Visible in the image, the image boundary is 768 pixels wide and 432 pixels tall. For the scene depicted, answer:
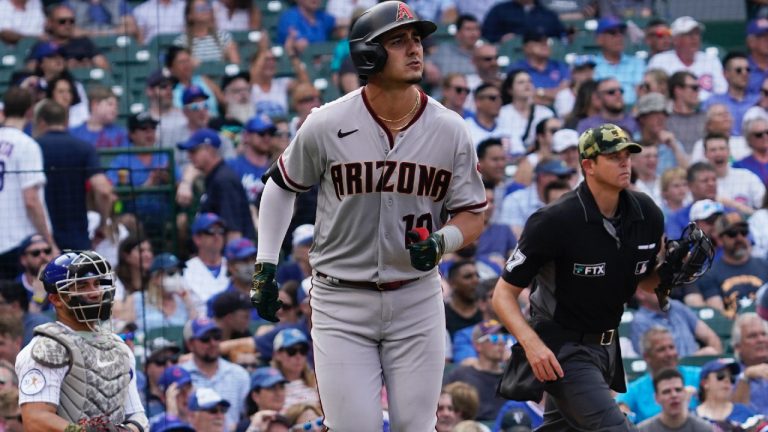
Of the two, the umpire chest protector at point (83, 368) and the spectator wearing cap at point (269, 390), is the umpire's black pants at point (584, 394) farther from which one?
the spectator wearing cap at point (269, 390)

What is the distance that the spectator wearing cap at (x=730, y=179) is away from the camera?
11484mm

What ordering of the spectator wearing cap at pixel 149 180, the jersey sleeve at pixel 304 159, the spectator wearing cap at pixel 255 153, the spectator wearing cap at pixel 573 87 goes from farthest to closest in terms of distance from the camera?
1. the spectator wearing cap at pixel 573 87
2. the spectator wearing cap at pixel 255 153
3. the spectator wearing cap at pixel 149 180
4. the jersey sleeve at pixel 304 159

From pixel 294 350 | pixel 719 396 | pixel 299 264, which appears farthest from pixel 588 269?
pixel 299 264

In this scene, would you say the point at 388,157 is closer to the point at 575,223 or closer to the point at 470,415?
the point at 575,223

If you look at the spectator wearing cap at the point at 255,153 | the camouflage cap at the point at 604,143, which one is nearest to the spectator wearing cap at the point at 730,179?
the spectator wearing cap at the point at 255,153

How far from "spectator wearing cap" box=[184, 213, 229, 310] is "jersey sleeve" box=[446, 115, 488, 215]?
5100mm

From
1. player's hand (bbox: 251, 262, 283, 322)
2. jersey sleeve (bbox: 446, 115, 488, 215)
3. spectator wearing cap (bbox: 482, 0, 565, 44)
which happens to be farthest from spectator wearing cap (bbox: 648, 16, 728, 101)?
player's hand (bbox: 251, 262, 283, 322)

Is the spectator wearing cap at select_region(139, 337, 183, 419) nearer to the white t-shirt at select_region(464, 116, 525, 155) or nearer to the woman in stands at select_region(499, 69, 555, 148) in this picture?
the white t-shirt at select_region(464, 116, 525, 155)

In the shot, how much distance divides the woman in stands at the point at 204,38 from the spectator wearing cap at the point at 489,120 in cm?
242

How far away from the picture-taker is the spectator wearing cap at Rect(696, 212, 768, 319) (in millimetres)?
10328

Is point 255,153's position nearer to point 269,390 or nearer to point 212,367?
→ point 212,367

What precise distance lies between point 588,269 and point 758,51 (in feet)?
25.7

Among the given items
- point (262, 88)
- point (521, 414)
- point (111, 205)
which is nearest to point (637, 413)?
point (521, 414)

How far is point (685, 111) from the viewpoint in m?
12.3
